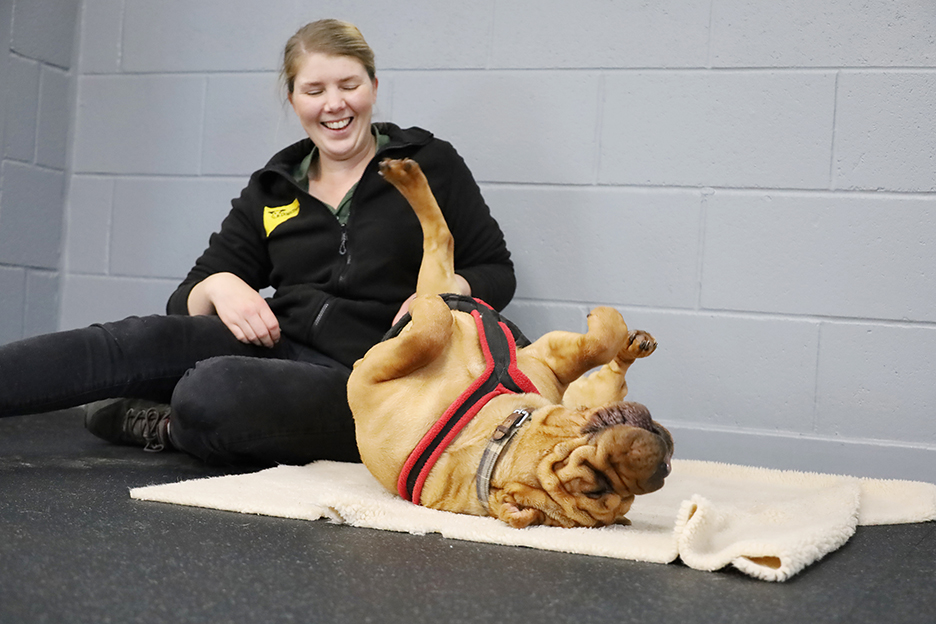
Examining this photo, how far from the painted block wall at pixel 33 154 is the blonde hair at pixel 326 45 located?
1.08 meters

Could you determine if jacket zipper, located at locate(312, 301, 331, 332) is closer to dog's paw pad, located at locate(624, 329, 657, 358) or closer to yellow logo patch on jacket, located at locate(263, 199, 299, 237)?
yellow logo patch on jacket, located at locate(263, 199, 299, 237)

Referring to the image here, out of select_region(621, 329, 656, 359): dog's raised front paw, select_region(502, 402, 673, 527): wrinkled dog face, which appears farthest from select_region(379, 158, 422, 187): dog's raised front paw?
select_region(502, 402, 673, 527): wrinkled dog face

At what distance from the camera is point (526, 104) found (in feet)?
7.91

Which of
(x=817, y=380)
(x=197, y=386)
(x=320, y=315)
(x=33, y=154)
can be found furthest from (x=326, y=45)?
(x=817, y=380)

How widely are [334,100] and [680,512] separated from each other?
1.30 m

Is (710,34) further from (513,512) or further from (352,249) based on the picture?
(513,512)

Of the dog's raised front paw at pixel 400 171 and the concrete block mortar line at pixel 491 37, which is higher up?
the concrete block mortar line at pixel 491 37

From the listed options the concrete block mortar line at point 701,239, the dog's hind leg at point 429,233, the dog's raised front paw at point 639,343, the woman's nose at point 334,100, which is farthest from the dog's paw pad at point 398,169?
the concrete block mortar line at point 701,239

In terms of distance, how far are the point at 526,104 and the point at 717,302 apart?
30.0 inches

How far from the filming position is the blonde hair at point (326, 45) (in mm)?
2061

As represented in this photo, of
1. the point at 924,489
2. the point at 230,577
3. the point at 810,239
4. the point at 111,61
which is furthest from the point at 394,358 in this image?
the point at 111,61

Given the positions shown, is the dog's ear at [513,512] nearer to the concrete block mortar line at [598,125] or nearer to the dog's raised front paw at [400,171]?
the dog's raised front paw at [400,171]

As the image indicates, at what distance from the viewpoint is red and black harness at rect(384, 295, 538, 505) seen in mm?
1381

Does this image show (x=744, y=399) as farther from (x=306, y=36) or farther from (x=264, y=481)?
(x=306, y=36)
